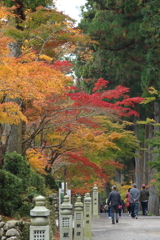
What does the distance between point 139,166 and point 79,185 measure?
6.04m

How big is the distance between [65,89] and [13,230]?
21.1ft

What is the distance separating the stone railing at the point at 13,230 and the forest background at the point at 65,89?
115 centimetres

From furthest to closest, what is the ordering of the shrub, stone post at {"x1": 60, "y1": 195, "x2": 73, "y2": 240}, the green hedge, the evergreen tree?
the evergreen tree, the shrub, the green hedge, stone post at {"x1": 60, "y1": 195, "x2": 73, "y2": 240}

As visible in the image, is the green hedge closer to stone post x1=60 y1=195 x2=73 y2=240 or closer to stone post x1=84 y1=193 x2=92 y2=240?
stone post x1=60 y1=195 x2=73 y2=240

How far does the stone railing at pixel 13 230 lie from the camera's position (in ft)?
31.8

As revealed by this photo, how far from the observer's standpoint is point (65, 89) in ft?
49.8

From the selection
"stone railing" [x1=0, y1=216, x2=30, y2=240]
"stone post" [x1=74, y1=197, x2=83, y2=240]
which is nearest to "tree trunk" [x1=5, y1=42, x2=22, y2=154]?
"stone post" [x1=74, y1=197, x2=83, y2=240]

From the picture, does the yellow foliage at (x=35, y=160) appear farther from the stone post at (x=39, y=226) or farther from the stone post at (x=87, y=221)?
the stone post at (x=39, y=226)

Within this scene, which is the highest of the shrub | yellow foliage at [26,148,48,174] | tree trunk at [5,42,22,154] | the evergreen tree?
the evergreen tree

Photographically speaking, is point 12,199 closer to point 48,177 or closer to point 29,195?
point 29,195

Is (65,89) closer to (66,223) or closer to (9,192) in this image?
(9,192)

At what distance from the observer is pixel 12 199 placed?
11273 millimetres

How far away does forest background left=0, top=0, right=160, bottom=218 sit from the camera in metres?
11.8

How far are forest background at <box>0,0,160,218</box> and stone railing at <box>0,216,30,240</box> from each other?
3.78 feet
